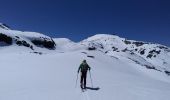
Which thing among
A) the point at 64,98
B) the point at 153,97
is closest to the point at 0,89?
the point at 64,98

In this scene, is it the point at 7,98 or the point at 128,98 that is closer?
the point at 7,98

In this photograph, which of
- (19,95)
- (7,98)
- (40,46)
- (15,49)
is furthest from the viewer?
(40,46)

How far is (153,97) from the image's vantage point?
16609 millimetres

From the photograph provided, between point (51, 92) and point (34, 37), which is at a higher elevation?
point (34, 37)

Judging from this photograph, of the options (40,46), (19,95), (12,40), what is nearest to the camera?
(19,95)

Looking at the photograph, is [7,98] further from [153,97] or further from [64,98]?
[153,97]

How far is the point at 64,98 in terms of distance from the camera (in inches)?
585

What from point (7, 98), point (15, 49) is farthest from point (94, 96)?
point (15, 49)

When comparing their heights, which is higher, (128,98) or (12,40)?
(12,40)

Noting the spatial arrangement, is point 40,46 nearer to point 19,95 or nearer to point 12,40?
point 12,40

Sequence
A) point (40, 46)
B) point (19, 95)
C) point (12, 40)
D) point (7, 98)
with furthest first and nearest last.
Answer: point (40, 46), point (12, 40), point (19, 95), point (7, 98)

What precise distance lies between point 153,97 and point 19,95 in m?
8.11

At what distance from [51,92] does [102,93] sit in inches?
127

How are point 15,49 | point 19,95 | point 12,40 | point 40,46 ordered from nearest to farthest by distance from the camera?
1. point 19,95
2. point 15,49
3. point 12,40
4. point 40,46
